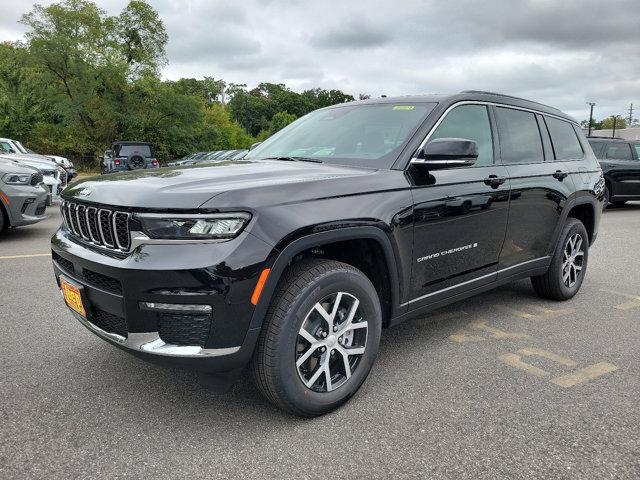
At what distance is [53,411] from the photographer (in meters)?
2.75

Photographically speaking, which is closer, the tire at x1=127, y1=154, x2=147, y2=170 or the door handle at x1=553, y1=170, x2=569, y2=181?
the door handle at x1=553, y1=170, x2=569, y2=181

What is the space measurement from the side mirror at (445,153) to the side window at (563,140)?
185 centimetres

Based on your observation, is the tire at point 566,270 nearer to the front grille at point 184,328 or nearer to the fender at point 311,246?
the fender at point 311,246

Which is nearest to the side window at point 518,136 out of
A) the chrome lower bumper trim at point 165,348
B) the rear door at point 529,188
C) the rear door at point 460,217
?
the rear door at point 529,188

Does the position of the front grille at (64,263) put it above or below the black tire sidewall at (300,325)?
above

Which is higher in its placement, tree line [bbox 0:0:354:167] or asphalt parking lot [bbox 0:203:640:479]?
tree line [bbox 0:0:354:167]

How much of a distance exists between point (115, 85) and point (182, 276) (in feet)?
130

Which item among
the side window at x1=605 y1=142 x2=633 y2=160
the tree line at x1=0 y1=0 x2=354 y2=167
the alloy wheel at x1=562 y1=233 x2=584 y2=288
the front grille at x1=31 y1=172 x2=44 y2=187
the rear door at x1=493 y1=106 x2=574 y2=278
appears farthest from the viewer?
the tree line at x1=0 y1=0 x2=354 y2=167

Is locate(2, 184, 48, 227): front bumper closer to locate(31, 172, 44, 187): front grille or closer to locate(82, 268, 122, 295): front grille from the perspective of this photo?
locate(31, 172, 44, 187): front grille

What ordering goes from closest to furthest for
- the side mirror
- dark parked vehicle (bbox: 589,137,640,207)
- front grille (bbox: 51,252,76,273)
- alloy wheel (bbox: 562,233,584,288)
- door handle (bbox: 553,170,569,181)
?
front grille (bbox: 51,252,76,273) → the side mirror → door handle (bbox: 553,170,569,181) → alloy wheel (bbox: 562,233,584,288) → dark parked vehicle (bbox: 589,137,640,207)

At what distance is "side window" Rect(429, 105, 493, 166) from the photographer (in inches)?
135

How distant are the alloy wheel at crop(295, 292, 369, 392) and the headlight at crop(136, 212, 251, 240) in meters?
0.58

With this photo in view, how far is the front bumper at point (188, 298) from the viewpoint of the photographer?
89.0 inches

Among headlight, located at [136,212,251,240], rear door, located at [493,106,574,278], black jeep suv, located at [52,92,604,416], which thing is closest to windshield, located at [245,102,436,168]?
black jeep suv, located at [52,92,604,416]
